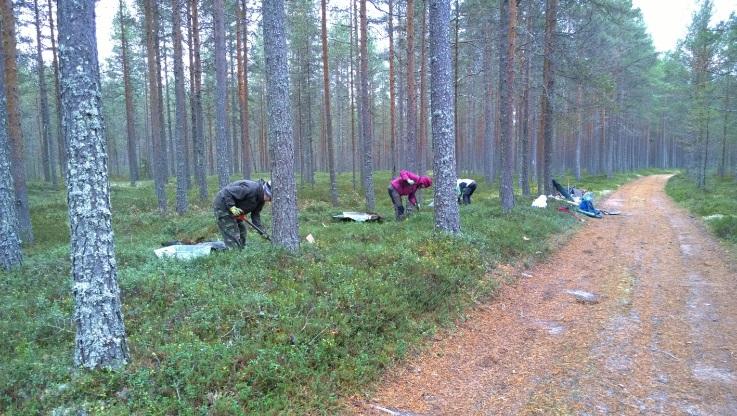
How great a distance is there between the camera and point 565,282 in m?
7.86

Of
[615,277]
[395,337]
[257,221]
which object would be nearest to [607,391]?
[395,337]

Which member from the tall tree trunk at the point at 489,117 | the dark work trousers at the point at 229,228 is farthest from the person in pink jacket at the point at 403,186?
the tall tree trunk at the point at 489,117

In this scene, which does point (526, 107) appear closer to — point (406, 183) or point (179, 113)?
point (406, 183)

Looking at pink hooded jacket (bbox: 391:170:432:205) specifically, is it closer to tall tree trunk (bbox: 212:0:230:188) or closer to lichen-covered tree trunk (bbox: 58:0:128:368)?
tall tree trunk (bbox: 212:0:230:188)

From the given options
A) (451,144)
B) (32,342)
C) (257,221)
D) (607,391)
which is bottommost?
(607,391)

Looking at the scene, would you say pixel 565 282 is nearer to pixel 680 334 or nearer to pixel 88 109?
pixel 680 334

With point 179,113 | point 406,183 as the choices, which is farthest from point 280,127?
point 179,113

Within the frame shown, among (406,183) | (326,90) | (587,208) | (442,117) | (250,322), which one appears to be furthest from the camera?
(326,90)

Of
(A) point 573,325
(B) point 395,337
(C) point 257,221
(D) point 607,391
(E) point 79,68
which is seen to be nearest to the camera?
(E) point 79,68

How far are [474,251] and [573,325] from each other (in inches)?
100

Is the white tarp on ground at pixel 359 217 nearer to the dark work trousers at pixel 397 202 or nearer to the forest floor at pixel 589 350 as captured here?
the dark work trousers at pixel 397 202

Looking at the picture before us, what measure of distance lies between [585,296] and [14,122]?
51.5 feet

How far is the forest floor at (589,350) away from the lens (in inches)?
159

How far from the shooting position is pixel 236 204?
8.21 meters
